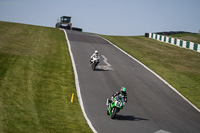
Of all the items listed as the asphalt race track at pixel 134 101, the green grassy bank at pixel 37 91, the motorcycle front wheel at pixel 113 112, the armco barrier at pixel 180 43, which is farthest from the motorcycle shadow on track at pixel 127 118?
the armco barrier at pixel 180 43

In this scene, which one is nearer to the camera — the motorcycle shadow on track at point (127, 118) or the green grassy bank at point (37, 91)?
the green grassy bank at point (37, 91)

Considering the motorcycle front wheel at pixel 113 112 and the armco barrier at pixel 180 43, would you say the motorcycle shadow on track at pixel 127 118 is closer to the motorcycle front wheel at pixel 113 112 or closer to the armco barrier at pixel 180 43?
the motorcycle front wheel at pixel 113 112

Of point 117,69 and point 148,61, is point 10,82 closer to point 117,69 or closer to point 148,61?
point 117,69

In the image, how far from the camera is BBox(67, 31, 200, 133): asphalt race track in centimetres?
1330

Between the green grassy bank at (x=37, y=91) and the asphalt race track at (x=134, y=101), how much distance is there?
1080 mm

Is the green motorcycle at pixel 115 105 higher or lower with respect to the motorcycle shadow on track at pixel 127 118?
higher

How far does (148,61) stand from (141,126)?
1877 cm

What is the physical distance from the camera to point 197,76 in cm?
2692

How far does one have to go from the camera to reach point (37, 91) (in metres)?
16.8

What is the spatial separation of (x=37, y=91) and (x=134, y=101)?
6342 millimetres

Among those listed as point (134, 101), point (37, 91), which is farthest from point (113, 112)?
point (37, 91)

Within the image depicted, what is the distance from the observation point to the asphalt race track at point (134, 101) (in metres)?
13.3

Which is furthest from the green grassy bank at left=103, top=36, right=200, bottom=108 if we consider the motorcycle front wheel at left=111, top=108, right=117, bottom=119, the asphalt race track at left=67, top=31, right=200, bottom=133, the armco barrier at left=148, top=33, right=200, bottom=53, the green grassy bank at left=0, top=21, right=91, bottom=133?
the green grassy bank at left=0, top=21, right=91, bottom=133

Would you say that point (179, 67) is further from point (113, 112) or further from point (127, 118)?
point (113, 112)
